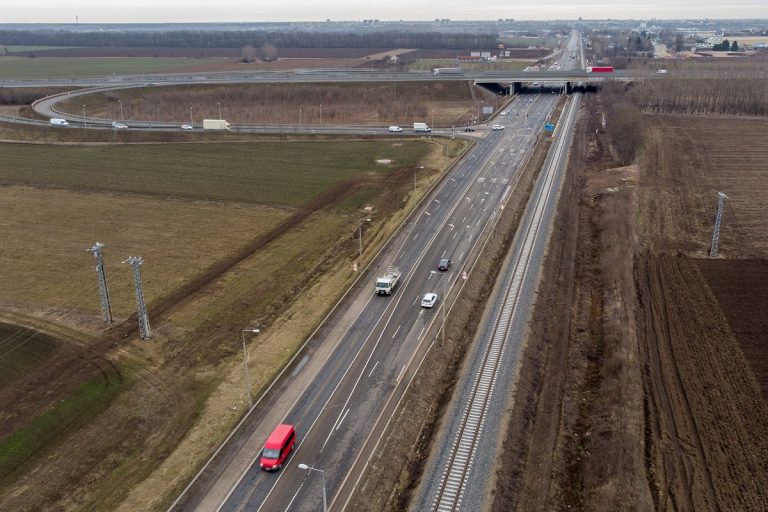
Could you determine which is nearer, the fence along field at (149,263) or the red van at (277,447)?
the red van at (277,447)

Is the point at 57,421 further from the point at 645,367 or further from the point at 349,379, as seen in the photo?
the point at 645,367

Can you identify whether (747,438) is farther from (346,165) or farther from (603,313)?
(346,165)

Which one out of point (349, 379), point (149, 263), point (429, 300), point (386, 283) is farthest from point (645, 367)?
point (149, 263)

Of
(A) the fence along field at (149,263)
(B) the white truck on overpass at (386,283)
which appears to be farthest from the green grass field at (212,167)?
(B) the white truck on overpass at (386,283)

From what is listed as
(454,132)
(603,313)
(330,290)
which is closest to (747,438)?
(603,313)

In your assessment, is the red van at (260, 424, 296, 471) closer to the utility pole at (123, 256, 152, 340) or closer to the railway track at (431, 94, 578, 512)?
the railway track at (431, 94, 578, 512)

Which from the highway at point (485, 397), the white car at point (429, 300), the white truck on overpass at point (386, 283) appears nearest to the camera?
the highway at point (485, 397)

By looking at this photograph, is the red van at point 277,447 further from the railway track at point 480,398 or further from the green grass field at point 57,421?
the green grass field at point 57,421

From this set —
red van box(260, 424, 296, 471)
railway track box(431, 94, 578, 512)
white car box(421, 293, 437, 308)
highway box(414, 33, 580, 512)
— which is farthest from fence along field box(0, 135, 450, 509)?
railway track box(431, 94, 578, 512)
